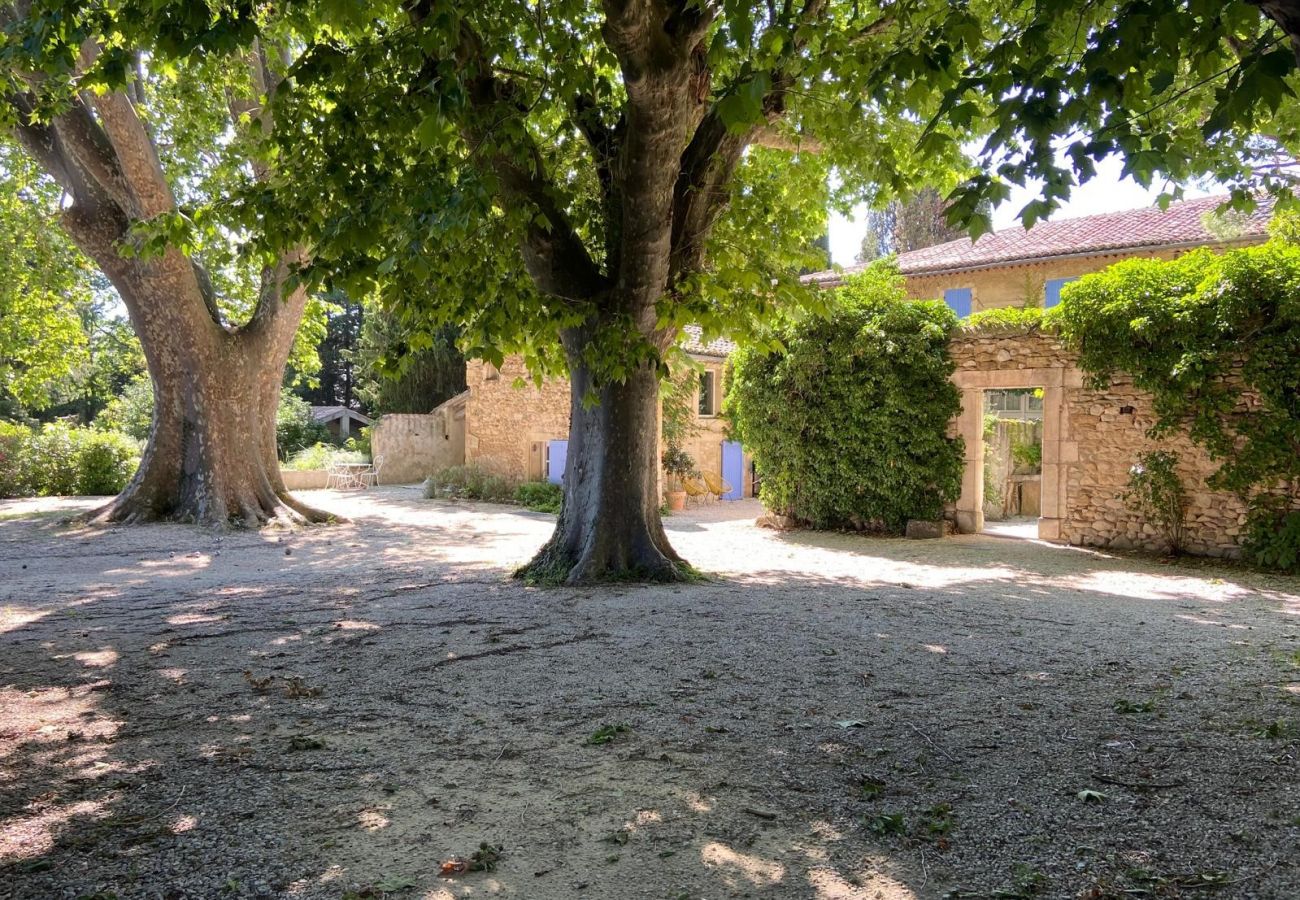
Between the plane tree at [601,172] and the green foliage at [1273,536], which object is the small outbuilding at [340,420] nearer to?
the plane tree at [601,172]

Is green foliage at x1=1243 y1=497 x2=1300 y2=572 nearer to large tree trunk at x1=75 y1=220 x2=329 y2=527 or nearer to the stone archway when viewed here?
the stone archway

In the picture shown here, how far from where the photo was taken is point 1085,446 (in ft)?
36.3

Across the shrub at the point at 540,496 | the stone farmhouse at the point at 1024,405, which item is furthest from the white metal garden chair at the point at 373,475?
the shrub at the point at 540,496

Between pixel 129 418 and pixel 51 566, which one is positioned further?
pixel 129 418

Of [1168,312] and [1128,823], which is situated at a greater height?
[1168,312]

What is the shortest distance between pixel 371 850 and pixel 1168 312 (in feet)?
35.0

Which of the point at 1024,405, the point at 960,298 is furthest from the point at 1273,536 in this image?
the point at 1024,405

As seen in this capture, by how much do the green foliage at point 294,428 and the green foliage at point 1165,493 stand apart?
26.2 metres

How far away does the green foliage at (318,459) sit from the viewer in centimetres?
2528

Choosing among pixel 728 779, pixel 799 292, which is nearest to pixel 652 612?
pixel 799 292

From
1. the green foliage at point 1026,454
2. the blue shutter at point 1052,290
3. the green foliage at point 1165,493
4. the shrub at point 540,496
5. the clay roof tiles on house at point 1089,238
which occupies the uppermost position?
the clay roof tiles on house at point 1089,238

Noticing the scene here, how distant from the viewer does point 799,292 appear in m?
6.70

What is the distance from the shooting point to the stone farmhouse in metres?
10.7

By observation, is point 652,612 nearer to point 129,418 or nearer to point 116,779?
point 116,779
